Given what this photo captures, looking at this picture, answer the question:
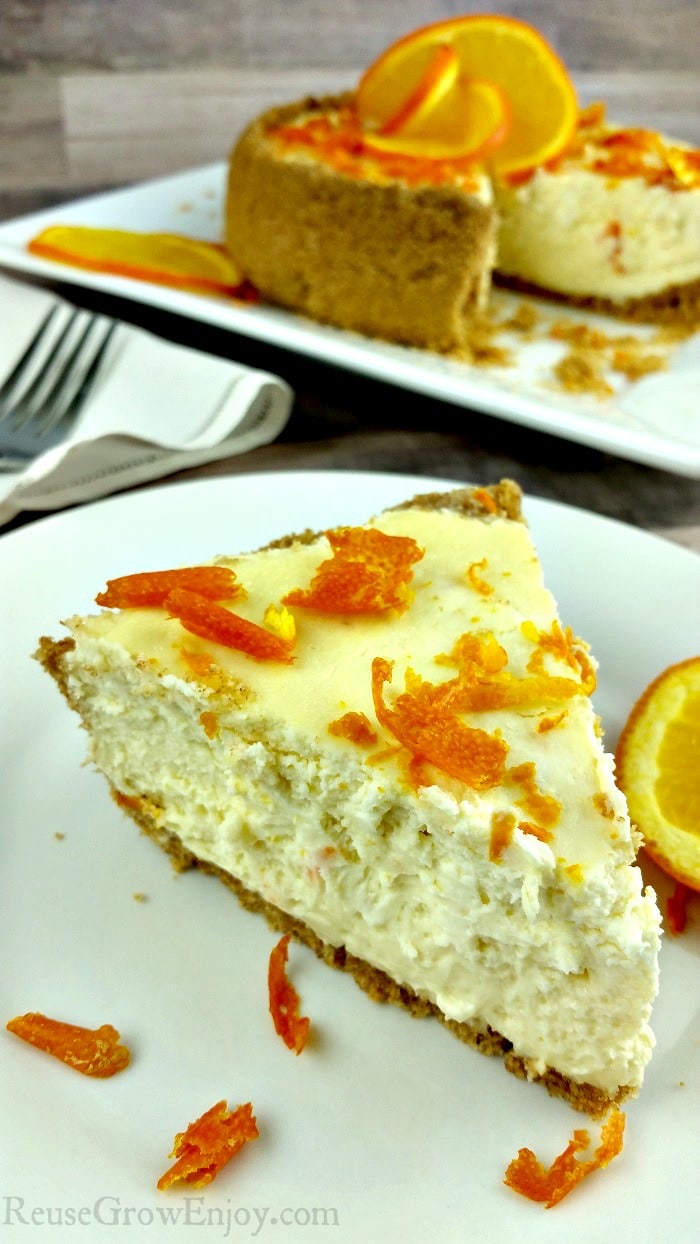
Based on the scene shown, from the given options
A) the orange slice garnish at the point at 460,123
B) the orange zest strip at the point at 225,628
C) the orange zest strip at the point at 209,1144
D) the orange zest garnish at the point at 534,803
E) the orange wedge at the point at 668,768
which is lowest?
the orange zest strip at the point at 209,1144

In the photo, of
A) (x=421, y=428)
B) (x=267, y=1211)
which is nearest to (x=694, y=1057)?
(x=267, y=1211)

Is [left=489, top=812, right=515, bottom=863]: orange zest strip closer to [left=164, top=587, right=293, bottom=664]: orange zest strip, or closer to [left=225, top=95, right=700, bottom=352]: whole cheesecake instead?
[left=164, top=587, right=293, bottom=664]: orange zest strip

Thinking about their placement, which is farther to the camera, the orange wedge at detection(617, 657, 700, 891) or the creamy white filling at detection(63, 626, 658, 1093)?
the orange wedge at detection(617, 657, 700, 891)

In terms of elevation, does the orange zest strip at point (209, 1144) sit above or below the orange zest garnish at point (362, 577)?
below

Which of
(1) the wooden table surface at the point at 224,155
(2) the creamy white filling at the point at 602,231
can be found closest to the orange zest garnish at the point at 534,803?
(1) the wooden table surface at the point at 224,155

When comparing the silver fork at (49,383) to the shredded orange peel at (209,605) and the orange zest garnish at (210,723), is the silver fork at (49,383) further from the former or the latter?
the orange zest garnish at (210,723)

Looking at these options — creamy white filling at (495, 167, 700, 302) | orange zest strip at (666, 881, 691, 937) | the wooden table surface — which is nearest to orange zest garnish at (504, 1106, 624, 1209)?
orange zest strip at (666, 881, 691, 937)
